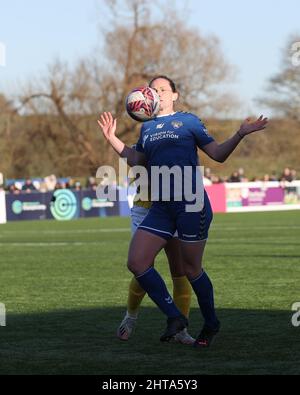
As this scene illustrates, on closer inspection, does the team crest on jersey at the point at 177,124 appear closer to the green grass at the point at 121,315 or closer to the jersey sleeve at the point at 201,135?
the jersey sleeve at the point at 201,135

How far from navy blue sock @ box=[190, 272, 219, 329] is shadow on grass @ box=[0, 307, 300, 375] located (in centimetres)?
19

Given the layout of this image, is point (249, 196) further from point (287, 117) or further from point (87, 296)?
point (87, 296)

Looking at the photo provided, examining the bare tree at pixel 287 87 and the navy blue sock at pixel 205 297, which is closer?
the navy blue sock at pixel 205 297

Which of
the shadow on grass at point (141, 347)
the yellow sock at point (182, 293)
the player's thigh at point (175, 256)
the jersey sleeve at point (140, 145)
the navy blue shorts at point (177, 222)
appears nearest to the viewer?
the shadow on grass at point (141, 347)

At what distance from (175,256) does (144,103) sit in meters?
1.32

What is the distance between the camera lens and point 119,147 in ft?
29.7

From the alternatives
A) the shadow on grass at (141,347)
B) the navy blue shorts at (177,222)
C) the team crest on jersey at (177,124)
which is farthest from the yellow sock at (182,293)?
the team crest on jersey at (177,124)

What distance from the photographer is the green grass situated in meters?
7.73

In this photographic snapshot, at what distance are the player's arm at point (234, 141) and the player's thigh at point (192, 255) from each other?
718 mm

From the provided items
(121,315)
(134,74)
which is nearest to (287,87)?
(134,74)

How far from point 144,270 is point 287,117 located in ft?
214

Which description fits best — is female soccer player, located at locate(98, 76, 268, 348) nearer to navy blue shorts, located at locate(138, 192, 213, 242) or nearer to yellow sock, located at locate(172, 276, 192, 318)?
navy blue shorts, located at locate(138, 192, 213, 242)

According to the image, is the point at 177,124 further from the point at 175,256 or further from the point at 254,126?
the point at 175,256

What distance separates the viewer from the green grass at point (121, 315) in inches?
304
